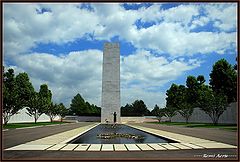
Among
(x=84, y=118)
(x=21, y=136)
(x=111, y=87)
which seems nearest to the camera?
(x=21, y=136)

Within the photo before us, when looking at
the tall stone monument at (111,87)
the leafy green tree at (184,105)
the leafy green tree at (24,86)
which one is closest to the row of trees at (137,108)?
the leafy green tree at (184,105)

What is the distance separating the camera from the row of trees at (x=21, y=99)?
2880 centimetres

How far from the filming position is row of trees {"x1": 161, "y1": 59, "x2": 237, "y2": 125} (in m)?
34.3

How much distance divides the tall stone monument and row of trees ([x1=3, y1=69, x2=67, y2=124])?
10.7m

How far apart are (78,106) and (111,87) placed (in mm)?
38300

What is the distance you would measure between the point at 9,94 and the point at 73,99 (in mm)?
71739

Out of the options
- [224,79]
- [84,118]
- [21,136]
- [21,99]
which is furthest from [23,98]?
[21,136]

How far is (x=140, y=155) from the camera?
334 inches

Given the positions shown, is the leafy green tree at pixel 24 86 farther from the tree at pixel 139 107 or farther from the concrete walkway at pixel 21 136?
the tree at pixel 139 107

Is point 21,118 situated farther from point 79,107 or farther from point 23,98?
point 79,107

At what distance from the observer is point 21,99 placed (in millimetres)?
36531

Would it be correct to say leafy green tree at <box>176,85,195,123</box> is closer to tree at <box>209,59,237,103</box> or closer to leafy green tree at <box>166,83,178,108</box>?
leafy green tree at <box>166,83,178,108</box>

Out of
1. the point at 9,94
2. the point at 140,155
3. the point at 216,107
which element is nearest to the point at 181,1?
the point at 140,155

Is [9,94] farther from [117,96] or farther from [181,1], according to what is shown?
[117,96]
